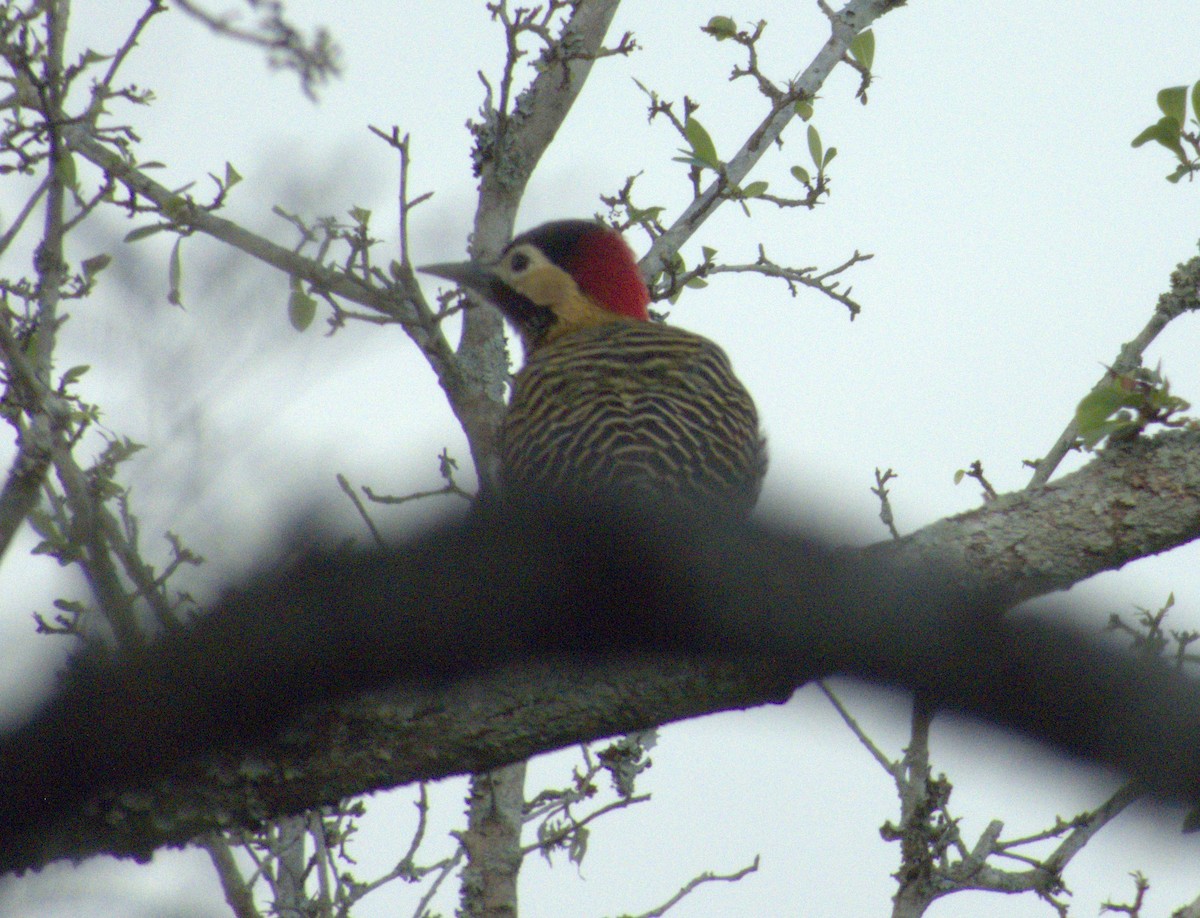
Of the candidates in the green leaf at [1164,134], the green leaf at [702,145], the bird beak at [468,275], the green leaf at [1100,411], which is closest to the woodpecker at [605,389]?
the bird beak at [468,275]

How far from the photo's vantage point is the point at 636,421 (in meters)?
4.01

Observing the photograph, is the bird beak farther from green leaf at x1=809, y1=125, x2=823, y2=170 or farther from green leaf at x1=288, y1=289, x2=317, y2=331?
green leaf at x1=809, y1=125, x2=823, y2=170

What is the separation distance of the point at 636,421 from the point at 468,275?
1242mm

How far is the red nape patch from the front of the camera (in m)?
4.99

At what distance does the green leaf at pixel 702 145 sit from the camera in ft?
15.7

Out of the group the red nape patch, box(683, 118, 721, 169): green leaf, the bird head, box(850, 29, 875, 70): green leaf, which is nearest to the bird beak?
the bird head

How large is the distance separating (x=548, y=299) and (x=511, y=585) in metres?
2.14

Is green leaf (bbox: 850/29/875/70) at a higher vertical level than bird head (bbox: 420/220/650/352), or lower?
higher

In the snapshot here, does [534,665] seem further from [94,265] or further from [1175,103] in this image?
[1175,103]


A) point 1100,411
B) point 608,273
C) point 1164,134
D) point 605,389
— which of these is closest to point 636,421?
point 605,389

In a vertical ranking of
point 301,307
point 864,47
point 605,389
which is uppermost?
point 864,47

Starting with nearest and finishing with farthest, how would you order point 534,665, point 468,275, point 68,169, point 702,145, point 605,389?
point 534,665, point 68,169, point 605,389, point 702,145, point 468,275

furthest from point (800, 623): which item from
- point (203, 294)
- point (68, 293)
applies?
point (68, 293)

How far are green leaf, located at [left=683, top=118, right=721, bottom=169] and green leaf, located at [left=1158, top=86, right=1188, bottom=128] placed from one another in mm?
1496
